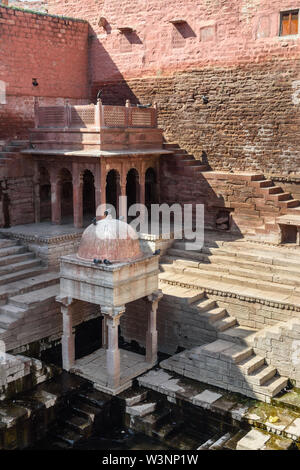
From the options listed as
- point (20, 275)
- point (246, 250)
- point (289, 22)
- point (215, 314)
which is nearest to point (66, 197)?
point (20, 275)

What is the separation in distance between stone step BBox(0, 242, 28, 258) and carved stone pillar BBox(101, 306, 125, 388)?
13.3 ft

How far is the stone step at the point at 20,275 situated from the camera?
11.8m

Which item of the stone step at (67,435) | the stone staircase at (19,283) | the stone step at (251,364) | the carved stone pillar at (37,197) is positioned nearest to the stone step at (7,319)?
the stone staircase at (19,283)

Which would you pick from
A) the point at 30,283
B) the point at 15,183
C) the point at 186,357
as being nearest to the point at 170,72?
the point at 15,183

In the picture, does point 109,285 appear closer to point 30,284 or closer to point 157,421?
point 157,421

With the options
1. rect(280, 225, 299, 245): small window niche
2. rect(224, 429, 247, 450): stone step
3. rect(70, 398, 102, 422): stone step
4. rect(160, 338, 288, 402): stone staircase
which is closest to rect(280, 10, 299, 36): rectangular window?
rect(280, 225, 299, 245): small window niche

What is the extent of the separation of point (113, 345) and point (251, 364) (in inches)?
97.5

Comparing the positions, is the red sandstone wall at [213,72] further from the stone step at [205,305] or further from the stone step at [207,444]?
the stone step at [207,444]

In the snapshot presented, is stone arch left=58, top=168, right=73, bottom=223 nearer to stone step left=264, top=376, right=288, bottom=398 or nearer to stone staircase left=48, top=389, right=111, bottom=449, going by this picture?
stone staircase left=48, top=389, right=111, bottom=449

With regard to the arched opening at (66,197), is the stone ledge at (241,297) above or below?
below

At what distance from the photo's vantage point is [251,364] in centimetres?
957

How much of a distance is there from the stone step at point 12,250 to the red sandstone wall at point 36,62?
12.9 feet

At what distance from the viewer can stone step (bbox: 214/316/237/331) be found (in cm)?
1077

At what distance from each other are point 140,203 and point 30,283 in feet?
13.8
